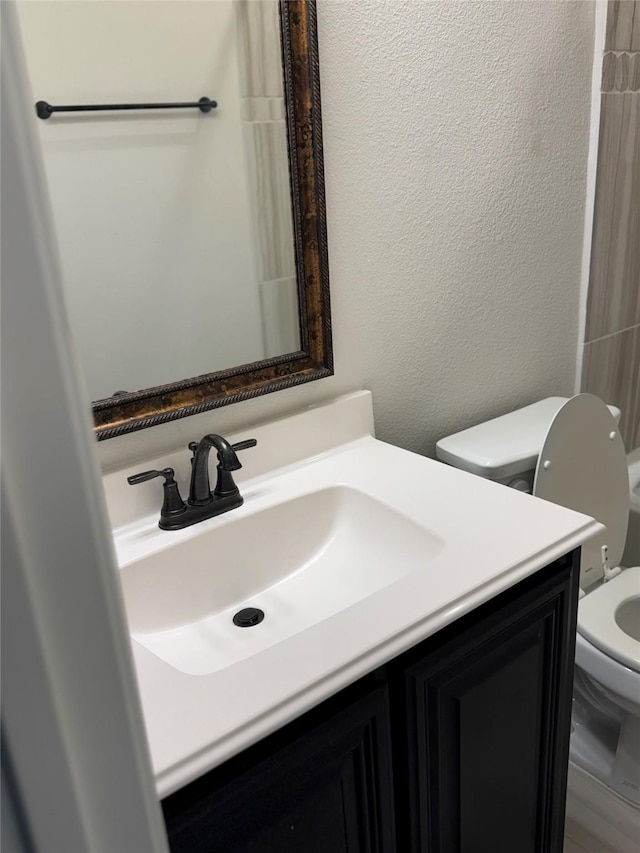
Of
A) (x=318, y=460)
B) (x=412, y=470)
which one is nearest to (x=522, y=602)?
(x=412, y=470)

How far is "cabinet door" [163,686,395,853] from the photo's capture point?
74 centimetres

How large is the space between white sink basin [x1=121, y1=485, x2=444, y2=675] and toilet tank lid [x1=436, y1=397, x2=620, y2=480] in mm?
307

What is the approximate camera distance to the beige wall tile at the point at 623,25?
1590 millimetres

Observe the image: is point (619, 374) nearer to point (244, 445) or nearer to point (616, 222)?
point (616, 222)

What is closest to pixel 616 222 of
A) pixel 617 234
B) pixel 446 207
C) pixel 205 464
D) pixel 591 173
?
pixel 617 234

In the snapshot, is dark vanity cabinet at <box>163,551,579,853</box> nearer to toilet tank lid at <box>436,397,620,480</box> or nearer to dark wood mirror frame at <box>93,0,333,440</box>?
toilet tank lid at <box>436,397,620,480</box>

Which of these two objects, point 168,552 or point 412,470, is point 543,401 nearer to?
point 412,470

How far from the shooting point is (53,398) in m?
0.30

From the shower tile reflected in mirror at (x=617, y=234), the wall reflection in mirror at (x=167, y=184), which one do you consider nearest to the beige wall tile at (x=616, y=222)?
the shower tile reflected in mirror at (x=617, y=234)

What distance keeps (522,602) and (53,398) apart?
858 mm

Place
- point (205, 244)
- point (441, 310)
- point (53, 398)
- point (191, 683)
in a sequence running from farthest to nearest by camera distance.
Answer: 1. point (441, 310)
2. point (205, 244)
3. point (191, 683)
4. point (53, 398)

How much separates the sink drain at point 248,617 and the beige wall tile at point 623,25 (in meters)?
1.45

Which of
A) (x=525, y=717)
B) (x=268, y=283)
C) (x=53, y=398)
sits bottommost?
(x=525, y=717)

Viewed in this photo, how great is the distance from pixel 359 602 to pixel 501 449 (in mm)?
633
